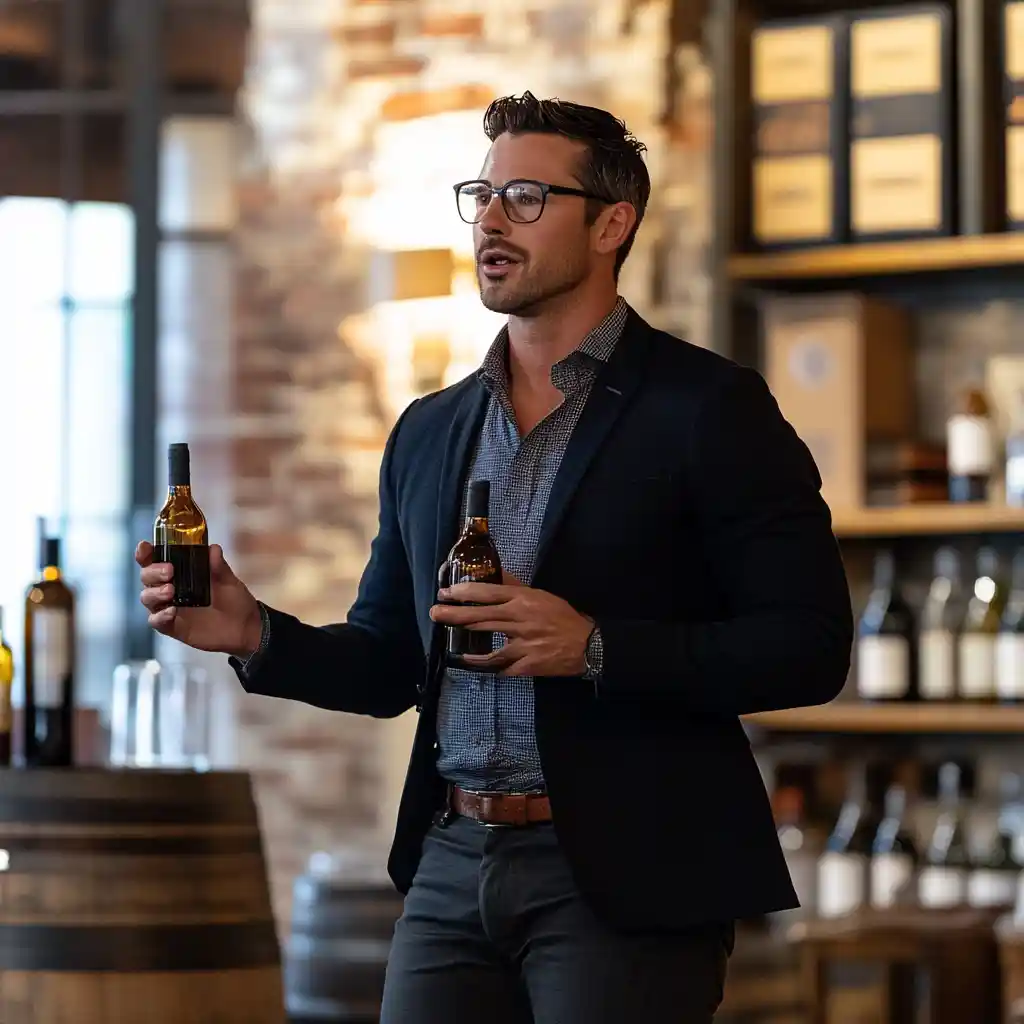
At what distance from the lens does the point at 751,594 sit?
5.73 ft

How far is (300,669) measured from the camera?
1.94 metres

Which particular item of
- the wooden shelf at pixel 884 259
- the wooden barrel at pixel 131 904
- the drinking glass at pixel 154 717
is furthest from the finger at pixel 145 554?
the wooden shelf at pixel 884 259

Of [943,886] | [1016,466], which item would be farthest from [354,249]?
[943,886]

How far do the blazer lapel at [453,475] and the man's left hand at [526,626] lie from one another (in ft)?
0.55

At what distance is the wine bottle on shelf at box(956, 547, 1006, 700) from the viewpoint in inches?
157

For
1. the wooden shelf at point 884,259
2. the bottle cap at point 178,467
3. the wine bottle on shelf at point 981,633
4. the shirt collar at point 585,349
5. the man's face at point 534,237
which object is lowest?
the wine bottle on shelf at point 981,633

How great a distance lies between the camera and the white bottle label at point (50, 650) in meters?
2.81

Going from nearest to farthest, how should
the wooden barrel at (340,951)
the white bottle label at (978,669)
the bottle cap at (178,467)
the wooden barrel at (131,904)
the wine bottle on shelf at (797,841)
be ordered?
the bottle cap at (178,467) → the wooden barrel at (131,904) → the wooden barrel at (340,951) → the white bottle label at (978,669) → the wine bottle on shelf at (797,841)

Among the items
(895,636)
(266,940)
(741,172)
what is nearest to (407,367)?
(741,172)

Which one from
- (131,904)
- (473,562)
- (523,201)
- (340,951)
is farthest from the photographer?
(340,951)

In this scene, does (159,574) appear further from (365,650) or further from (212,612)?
(365,650)

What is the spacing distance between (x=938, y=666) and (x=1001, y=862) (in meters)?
0.42

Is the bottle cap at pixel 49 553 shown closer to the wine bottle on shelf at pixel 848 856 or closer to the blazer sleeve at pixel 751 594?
the blazer sleeve at pixel 751 594

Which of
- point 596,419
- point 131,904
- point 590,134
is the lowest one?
point 131,904
